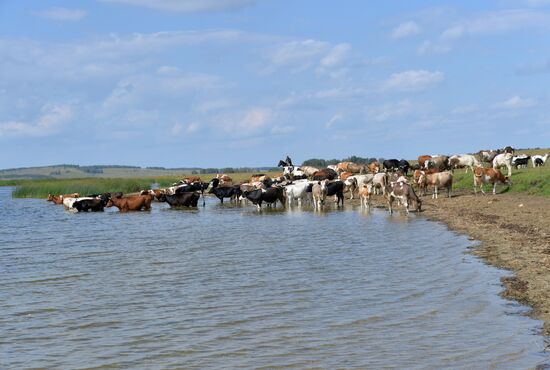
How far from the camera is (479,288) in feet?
38.7

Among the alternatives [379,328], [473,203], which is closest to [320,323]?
[379,328]

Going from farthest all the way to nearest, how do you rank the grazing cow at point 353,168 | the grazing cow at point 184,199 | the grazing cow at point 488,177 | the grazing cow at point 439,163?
the grazing cow at point 353,168, the grazing cow at point 439,163, the grazing cow at point 184,199, the grazing cow at point 488,177

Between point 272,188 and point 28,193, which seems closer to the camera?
point 272,188

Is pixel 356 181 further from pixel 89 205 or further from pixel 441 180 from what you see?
pixel 89 205

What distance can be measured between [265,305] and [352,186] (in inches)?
1045

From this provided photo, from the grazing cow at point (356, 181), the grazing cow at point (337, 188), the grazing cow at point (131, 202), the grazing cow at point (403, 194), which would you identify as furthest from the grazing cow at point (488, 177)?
the grazing cow at point (131, 202)

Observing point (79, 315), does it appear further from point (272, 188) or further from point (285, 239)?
point (272, 188)

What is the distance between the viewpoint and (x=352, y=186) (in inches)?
1476

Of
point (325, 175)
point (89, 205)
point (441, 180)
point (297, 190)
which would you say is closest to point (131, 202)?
point (89, 205)

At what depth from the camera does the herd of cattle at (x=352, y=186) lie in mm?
30344

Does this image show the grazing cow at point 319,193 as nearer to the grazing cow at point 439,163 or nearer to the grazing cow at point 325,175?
the grazing cow at point 325,175

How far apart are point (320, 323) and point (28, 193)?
5757 centimetres

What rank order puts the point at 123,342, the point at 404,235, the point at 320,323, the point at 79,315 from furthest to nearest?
the point at 404,235, the point at 79,315, the point at 320,323, the point at 123,342

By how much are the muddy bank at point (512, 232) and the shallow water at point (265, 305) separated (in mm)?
357
